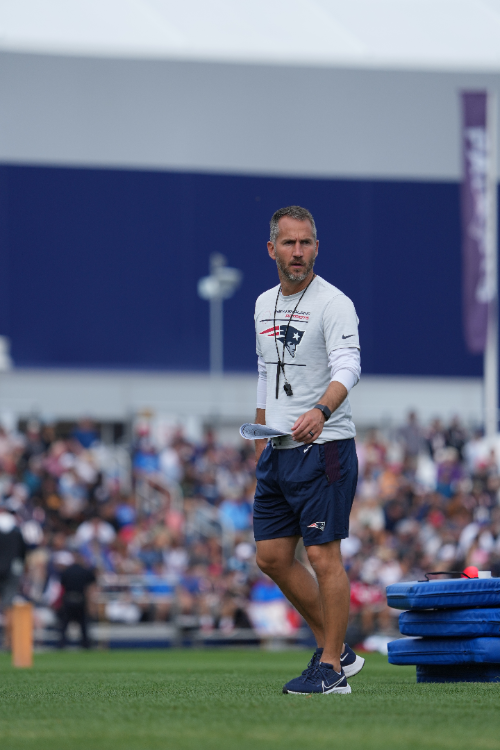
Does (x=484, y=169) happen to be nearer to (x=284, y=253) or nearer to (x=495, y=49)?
(x=495, y=49)

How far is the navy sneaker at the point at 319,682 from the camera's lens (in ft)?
15.1

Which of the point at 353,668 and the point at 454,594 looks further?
the point at 454,594

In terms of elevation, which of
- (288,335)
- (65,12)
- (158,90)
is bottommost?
(288,335)

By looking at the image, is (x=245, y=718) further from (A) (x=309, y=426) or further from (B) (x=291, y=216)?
(B) (x=291, y=216)

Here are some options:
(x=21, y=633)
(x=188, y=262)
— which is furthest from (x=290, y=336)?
(x=188, y=262)

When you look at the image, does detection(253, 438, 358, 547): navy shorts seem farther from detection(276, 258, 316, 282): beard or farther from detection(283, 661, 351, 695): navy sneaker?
detection(276, 258, 316, 282): beard

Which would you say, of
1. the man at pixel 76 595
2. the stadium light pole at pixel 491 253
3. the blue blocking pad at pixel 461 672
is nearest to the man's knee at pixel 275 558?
the blue blocking pad at pixel 461 672

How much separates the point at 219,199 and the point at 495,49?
7.94 metres

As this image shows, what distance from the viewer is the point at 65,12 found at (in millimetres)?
28859

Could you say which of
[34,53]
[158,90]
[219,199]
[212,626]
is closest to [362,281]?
[219,199]

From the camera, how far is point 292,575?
498cm

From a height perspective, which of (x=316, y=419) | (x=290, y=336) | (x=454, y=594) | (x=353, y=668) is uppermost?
(x=290, y=336)

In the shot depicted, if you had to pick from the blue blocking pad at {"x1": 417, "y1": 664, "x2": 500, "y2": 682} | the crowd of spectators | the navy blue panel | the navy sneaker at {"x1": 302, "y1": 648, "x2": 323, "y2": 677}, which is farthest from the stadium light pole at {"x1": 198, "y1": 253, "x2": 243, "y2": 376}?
the navy sneaker at {"x1": 302, "y1": 648, "x2": 323, "y2": 677}

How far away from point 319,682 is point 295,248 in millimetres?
1617
